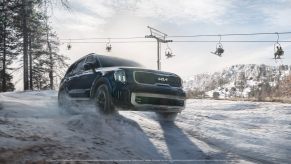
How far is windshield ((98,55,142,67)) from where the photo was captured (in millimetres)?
11289

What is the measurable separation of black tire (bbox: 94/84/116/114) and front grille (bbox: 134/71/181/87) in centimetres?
86

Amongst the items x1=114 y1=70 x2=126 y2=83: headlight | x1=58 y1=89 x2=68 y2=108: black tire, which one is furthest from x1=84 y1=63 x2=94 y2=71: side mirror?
x1=58 y1=89 x2=68 y2=108: black tire

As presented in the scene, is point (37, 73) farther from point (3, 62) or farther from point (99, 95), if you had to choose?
point (99, 95)

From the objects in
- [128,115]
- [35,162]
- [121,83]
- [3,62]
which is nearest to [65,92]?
[128,115]

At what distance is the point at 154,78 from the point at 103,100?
1.41 meters

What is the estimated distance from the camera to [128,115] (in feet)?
38.7

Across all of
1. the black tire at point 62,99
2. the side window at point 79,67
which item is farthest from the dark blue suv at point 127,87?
the black tire at point 62,99

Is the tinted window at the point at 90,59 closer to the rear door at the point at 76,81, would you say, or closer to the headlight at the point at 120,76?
the rear door at the point at 76,81

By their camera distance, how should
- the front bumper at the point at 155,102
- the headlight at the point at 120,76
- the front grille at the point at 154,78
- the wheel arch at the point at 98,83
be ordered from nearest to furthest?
the front bumper at the point at 155,102 → the headlight at the point at 120,76 → the front grille at the point at 154,78 → the wheel arch at the point at 98,83

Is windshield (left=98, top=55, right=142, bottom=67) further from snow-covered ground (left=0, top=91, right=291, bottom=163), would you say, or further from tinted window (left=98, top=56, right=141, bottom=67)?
snow-covered ground (left=0, top=91, right=291, bottom=163)

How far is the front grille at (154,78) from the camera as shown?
10102mm

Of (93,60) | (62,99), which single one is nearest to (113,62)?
(93,60)

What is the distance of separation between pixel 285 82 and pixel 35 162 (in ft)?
259

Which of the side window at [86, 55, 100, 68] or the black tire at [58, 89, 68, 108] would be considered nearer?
the side window at [86, 55, 100, 68]
